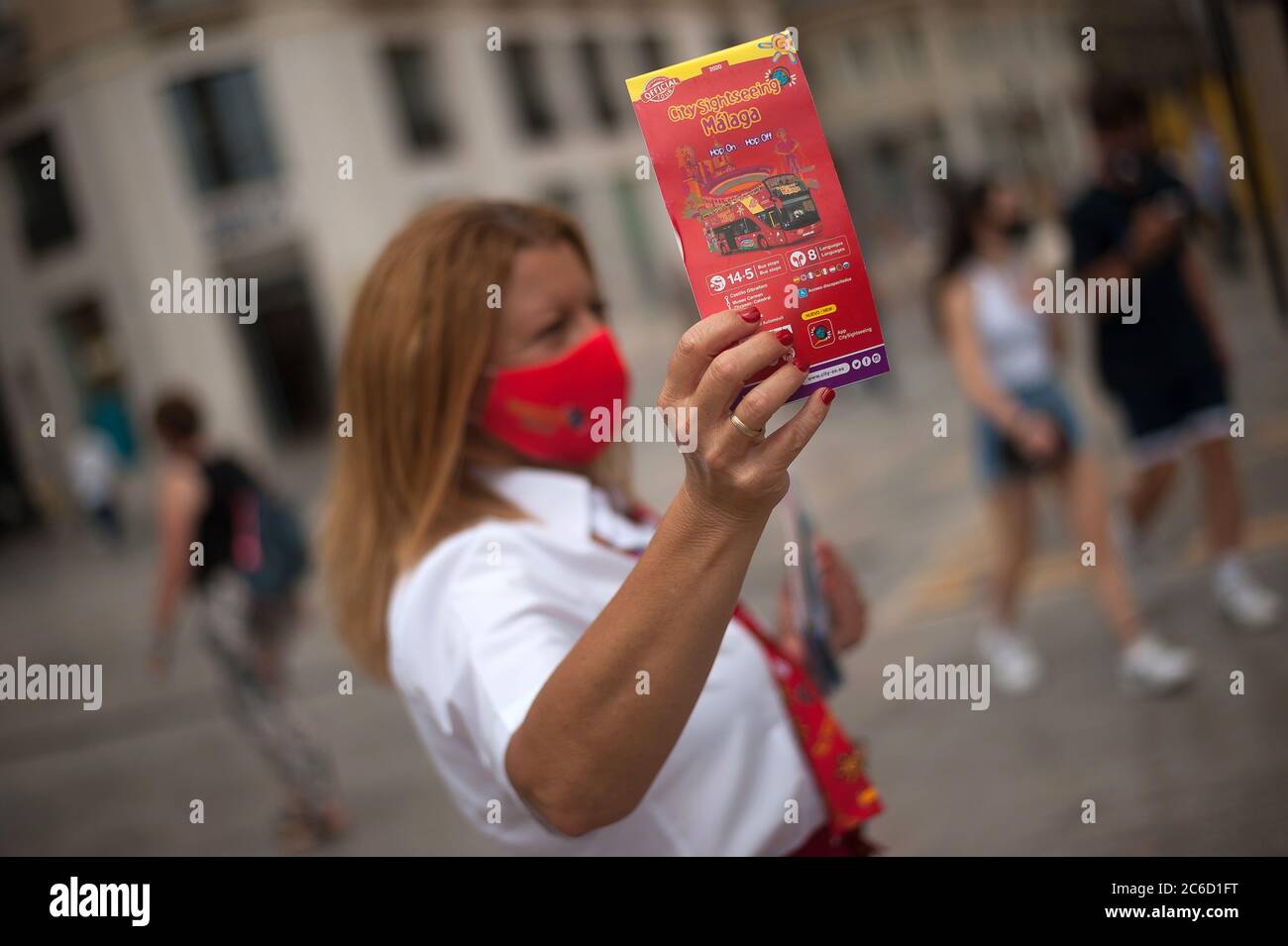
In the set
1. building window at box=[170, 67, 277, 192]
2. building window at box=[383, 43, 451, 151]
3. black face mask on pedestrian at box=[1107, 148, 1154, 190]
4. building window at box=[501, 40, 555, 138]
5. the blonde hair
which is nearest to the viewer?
the blonde hair

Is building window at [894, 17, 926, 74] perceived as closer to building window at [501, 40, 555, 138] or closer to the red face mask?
building window at [501, 40, 555, 138]

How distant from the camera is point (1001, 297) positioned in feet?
15.5

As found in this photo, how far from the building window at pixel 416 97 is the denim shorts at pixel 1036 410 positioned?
66.7 feet

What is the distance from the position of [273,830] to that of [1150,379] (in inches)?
156

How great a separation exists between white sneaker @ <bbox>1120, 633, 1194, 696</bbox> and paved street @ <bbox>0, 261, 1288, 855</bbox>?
0.06m

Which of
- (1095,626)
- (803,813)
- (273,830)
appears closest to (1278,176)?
(1095,626)

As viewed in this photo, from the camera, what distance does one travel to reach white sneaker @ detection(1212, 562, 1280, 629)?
15.0 ft

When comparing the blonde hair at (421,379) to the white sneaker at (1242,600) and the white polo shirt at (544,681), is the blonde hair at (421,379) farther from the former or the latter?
the white sneaker at (1242,600)

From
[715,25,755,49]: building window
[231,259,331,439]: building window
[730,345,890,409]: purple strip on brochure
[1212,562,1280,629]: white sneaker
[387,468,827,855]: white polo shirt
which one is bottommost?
[1212,562,1280,629]: white sneaker

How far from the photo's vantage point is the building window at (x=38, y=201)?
71.6 feet

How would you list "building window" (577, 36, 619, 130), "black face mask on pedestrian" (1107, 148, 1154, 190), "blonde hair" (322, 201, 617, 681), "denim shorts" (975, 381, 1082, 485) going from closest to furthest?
"blonde hair" (322, 201, 617, 681)
"black face mask on pedestrian" (1107, 148, 1154, 190)
"denim shorts" (975, 381, 1082, 485)
"building window" (577, 36, 619, 130)

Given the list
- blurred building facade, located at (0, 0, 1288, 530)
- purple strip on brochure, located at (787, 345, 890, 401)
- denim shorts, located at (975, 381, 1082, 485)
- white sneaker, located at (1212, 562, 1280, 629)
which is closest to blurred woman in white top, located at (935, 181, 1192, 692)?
denim shorts, located at (975, 381, 1082, 485)

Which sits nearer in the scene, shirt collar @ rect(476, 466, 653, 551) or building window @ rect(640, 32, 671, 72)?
shirt collar @ rect(476, 466, 653, 551)

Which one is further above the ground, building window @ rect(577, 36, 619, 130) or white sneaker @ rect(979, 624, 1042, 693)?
building window @ rect(577, 36, 619, 130)
